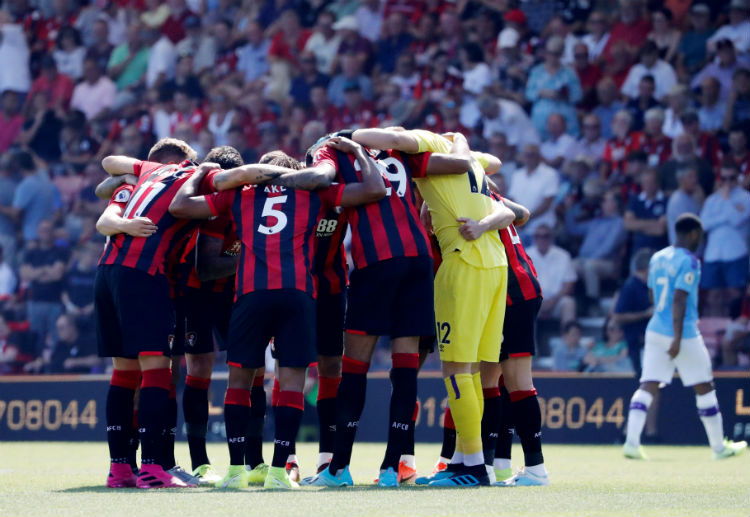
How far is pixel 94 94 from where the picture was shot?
61.6 ft

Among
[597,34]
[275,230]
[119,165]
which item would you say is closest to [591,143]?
[597,34]

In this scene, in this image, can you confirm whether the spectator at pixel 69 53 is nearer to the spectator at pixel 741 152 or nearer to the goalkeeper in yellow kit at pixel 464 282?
the spectator at pixel 741 152

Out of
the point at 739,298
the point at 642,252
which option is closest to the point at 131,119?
the point at 642,252

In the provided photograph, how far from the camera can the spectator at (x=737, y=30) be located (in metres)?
14.8

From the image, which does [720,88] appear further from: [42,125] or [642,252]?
[42,125]

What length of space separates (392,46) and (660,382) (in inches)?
309

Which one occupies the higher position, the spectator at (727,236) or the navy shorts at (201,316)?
the spectator at (727,236)

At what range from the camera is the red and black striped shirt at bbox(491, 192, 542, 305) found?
7781 millimetres

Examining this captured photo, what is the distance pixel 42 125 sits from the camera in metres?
18.5

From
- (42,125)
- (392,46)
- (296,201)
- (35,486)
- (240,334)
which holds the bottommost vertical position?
(35,486)

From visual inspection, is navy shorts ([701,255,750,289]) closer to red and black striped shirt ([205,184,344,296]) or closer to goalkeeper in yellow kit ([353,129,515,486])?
goalkeeper in yellow kit ([353,129,515,486])

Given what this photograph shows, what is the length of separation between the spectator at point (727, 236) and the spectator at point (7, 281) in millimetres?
9788

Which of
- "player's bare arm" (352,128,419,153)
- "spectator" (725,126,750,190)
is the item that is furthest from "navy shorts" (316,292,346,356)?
"spectator" (725,126,750,190)

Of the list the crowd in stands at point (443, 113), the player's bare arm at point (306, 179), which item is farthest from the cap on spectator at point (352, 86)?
the player's bare arm at point (306, 179)
